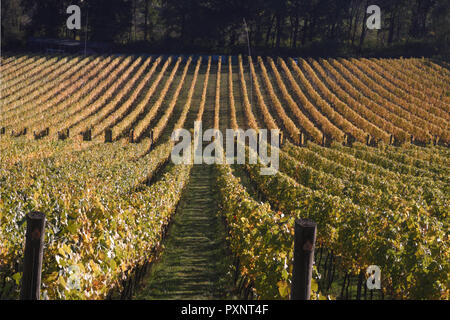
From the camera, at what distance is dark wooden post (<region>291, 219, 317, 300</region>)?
3822 millimetres

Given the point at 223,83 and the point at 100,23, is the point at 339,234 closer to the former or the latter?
the point at 223,83

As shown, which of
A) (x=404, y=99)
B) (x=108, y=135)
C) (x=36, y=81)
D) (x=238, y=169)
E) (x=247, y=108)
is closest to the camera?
(x=238, y=169)

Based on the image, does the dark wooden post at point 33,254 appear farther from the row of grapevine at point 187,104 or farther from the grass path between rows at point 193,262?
the row of grapevine at point 187,104

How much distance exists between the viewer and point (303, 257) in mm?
3840

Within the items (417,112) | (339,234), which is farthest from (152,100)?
(339,234)

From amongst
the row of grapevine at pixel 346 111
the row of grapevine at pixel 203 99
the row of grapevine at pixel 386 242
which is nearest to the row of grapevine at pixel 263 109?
the row of grapevine at pixel 203 99

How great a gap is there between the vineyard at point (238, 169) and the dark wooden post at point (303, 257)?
1.91m

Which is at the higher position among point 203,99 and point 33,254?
point 33,254

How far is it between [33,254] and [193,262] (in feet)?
25.9

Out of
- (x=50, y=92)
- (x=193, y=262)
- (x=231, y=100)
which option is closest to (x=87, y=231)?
(x=193, y=262)

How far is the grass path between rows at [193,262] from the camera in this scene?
984cm

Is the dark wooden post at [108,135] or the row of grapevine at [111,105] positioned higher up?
the row of grapevine at [111,105]

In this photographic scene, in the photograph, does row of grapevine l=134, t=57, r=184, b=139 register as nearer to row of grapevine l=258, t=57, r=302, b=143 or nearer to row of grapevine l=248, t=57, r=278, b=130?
row of grapevine l=248, t=57, r=278, b=130

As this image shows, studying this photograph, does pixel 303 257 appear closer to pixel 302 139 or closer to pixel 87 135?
pixel 302 139
